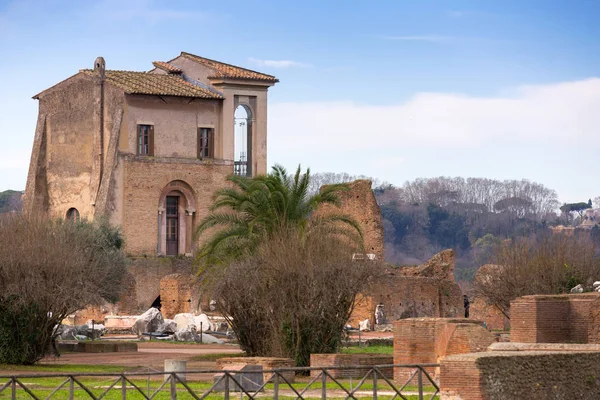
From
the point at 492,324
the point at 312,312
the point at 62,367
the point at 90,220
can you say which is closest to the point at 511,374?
the point at 312,312

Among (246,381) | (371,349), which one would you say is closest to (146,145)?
(371,349)

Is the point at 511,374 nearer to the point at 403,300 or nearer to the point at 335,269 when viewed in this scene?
the point at 335,269

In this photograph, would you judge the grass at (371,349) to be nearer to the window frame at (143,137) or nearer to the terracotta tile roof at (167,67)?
the window frame at (143,137)

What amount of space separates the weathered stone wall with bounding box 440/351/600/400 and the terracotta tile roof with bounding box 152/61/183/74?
4215cm

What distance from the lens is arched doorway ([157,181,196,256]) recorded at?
56688 millimetres

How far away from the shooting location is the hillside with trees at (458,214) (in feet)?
374

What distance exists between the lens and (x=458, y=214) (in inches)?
4764

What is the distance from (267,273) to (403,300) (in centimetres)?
2540

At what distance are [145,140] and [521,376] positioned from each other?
39.7 m

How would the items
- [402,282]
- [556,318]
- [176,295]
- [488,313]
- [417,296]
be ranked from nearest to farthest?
1. [556,318]
2. [176,295]
3. [488,313]
4. [402,282]
5. [417,296]

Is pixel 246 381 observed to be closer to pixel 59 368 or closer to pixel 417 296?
pixel 59 368

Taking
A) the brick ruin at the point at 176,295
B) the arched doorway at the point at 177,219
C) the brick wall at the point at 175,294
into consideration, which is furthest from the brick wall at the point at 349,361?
the arched doorway at the point at 177,219

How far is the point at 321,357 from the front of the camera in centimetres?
2523

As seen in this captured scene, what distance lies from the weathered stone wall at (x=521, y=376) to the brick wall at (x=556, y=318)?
589 centimetres
